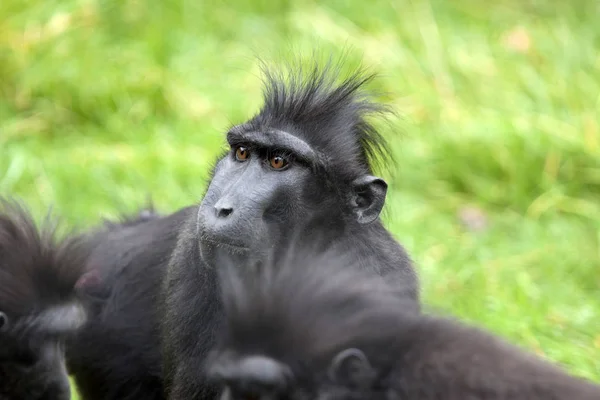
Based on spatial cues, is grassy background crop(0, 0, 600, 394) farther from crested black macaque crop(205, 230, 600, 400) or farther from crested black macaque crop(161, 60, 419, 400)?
crested black macaque crop(205, 230, 600, 400)

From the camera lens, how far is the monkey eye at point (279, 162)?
182 inches

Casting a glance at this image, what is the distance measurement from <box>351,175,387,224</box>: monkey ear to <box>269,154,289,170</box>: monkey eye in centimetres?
35

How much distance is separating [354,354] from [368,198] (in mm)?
1598

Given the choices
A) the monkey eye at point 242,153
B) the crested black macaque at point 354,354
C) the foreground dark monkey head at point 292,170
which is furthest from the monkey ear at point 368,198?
the crested black macaque at point 354,354

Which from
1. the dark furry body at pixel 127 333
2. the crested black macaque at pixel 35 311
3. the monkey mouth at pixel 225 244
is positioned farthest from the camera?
the dark furry body at pixel 127 333

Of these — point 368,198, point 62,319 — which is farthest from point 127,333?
point 368,198

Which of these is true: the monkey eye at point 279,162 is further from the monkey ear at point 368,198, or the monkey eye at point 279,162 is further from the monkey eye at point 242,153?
the monkey ear at point 368,198

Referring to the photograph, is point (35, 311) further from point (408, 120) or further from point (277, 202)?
point (408, 120)

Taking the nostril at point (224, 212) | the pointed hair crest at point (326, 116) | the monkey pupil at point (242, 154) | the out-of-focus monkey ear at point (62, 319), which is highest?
the pointed hair crest at point (326, 116)

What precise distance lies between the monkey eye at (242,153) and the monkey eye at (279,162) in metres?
0.14

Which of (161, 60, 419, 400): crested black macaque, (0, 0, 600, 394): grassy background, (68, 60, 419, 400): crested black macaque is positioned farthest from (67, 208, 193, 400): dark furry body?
(0, 0, 600, 394): grassy background

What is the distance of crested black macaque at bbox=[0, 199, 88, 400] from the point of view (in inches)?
196

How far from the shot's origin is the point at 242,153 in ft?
15.4

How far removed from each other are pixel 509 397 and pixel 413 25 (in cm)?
788
